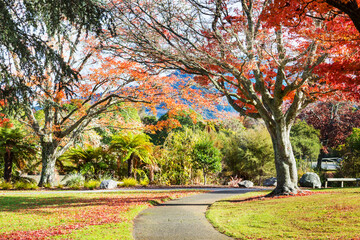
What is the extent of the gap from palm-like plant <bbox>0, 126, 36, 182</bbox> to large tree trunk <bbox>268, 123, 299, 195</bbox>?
11.4m

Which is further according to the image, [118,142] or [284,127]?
[118,142]

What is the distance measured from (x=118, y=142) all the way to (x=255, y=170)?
8.62 metres

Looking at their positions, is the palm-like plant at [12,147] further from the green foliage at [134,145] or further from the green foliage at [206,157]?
the green foliage at [206,157]

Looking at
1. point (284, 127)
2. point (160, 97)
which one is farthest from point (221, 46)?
point (160, 97)

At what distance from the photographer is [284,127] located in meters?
10.4

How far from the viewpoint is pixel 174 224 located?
627 cm

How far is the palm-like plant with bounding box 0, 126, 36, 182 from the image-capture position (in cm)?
1431

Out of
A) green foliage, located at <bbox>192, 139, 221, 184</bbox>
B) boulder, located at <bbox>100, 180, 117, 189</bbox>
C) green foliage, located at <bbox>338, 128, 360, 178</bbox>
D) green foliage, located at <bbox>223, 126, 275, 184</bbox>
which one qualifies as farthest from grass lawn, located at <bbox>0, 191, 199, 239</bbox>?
green foliage, located at <bbox>338, 128, 360, 178</bbox>

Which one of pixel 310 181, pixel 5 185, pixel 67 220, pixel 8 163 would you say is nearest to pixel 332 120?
pixel 310 181

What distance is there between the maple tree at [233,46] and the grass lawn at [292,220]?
2.70 m

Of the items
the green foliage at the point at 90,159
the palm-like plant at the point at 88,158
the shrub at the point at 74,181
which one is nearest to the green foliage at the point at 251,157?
the green foliage at the point at 90,159

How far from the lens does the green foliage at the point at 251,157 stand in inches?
738

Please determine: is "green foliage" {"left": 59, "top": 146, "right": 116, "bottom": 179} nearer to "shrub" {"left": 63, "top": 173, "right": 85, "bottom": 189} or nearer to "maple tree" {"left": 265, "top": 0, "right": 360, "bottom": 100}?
"shrub" {"left": 63, "top": 173, "right": 85, "bottom": 189}

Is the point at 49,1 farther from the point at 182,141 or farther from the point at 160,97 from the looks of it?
the point at 182,141
